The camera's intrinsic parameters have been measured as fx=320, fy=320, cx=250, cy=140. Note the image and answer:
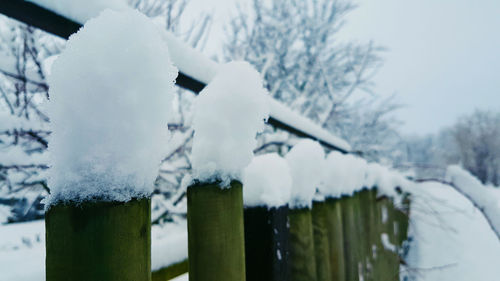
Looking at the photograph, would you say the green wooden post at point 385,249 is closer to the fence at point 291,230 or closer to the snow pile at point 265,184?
the fence at point 291,230

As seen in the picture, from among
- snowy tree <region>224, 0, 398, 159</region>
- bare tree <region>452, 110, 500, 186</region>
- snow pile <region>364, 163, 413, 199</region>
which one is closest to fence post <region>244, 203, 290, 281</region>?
snow pile <region>364, 163, 413, 199</region>

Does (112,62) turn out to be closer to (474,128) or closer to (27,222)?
(27,222)

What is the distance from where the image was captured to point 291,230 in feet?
3.05

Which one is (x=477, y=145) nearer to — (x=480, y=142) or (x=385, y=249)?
(x=480, y=142)

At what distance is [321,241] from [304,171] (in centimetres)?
29

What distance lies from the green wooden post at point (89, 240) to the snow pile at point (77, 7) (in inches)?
12.1

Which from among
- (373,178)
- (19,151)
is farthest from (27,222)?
(373,178)

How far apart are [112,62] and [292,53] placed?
781 centimetres

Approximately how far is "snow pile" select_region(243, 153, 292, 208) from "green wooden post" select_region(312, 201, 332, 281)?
36cm

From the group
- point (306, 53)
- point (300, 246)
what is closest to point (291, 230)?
point (300, 246)

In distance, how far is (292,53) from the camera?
782 cm

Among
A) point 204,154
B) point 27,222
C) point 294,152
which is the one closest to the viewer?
point 204,154

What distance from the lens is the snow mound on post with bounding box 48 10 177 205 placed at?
0.36 metres

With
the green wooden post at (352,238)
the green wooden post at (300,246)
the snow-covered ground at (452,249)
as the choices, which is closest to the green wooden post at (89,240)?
the green wooden post at (300,246)
